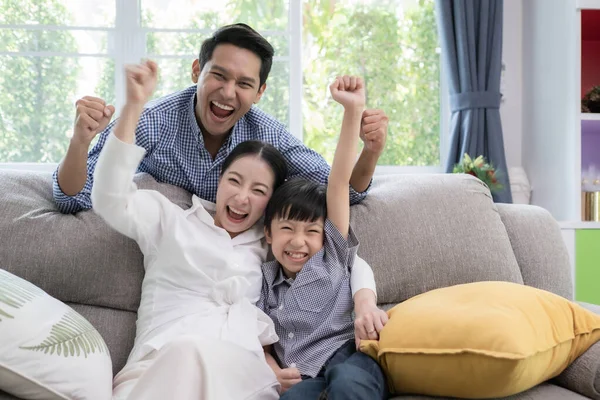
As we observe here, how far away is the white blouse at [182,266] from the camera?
5.01ft

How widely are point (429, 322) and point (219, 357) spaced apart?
0.40 m

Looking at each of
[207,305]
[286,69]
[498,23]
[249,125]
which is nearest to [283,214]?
[207,305]

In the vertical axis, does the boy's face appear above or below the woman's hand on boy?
above

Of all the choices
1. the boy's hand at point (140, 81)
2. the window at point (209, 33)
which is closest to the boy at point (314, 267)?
the boy's hand at point (140, 81)

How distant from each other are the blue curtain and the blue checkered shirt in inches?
77.9

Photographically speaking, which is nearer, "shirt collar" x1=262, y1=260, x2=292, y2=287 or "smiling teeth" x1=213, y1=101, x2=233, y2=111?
"shirt collar" x1=262, y1=260, x2=292, y2=287

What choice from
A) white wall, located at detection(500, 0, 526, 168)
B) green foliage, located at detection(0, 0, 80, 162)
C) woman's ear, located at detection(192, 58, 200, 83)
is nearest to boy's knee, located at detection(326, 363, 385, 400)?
woman's ear, located at detection(192, 58, 200, 83)

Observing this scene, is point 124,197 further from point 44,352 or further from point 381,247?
point 381,247

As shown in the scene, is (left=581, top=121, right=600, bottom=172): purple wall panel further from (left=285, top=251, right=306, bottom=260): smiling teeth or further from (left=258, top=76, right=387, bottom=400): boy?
(left=285, top=251, right=306, bottom=260): smiling teeth

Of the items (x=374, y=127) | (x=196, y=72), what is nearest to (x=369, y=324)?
(x=374, y=127)

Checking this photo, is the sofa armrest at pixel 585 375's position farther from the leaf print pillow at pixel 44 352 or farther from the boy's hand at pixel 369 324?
the leaf print pillow at pixel 44 352

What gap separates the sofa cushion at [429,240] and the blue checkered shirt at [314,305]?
0.13 metres

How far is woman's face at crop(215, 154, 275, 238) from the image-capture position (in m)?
1.74

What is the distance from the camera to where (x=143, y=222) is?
5.42ft
